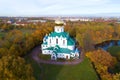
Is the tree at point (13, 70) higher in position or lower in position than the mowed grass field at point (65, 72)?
higher

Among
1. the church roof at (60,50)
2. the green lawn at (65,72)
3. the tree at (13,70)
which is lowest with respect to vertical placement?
the green lawn at (65,72)

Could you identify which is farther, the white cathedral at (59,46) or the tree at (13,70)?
the white cathedral at (59,46)

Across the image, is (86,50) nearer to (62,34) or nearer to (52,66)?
(62,34)

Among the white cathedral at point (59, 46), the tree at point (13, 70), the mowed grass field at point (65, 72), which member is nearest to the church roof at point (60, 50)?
the white cathedral at point (59, 46)

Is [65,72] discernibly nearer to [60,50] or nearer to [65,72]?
[65,72]

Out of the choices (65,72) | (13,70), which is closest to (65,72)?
(65,72)

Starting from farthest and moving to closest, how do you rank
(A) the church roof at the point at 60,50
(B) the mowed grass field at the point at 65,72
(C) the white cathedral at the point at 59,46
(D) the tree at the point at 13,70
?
(A) the church roof at the point at 60,50
(C) the white cathedral at the point at 59,46
(B) the mowed grass field at the point at 65,72
(D) the tree at the point at 13,70

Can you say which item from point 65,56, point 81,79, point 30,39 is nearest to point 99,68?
point 81,79

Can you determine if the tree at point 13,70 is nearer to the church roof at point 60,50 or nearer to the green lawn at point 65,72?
the green lawn at point 65,72
